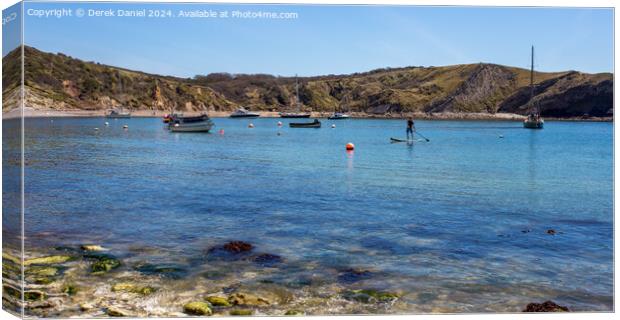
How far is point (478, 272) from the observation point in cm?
1530

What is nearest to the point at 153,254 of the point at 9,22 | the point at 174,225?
the point at 174,225

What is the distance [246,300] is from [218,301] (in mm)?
596

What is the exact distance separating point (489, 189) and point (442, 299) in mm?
19956

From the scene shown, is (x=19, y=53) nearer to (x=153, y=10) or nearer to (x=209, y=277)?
(x=153, y=10)

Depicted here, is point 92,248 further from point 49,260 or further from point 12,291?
point 12,291

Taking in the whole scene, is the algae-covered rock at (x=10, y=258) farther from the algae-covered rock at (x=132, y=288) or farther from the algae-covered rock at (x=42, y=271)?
the algae-covered rock at (x=132, y=288)

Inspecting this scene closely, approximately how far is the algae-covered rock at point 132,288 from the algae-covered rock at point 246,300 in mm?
1861

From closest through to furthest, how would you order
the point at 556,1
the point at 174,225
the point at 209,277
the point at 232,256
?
the point at 556,1 < the point at 209,277 < the point at 232,256 < the point at 174,225

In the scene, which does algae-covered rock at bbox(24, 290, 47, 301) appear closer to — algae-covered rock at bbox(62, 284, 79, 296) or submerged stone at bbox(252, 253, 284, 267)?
algae-covered rock at bbox(62, 284, 79, 296)

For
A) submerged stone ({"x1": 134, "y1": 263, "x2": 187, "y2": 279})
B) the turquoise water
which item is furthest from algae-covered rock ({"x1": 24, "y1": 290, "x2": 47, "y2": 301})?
the turquoise water

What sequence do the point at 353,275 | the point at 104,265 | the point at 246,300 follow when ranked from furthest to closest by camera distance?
the point at 104,265 < the point at 353,275 < the point at 246,300

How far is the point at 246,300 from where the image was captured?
13.1 m

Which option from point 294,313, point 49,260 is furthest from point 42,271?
point 294,313

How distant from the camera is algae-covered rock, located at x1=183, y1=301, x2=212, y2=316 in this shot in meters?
12.4
